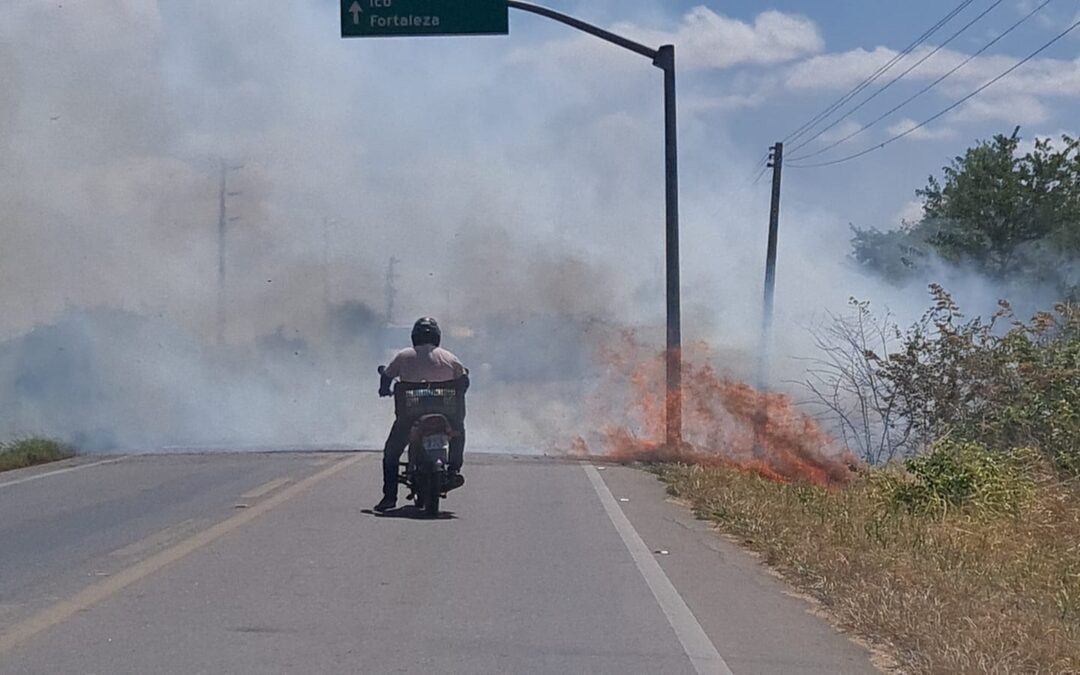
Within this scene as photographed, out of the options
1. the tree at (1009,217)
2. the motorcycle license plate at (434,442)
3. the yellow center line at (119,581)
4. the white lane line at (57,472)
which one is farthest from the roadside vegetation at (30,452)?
the tree at (1009,217)

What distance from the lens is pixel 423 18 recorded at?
20.5 meters

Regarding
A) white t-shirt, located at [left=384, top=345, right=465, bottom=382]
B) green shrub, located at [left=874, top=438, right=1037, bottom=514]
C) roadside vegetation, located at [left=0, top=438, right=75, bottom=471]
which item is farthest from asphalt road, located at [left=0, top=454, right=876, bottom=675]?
roadside vegetation, located at [left=0, top=438, right=75, bottom=471]

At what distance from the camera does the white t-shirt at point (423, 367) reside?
47.0ft

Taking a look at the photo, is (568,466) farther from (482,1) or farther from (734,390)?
(482,1)

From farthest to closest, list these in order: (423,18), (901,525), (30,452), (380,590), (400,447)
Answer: (30,452), (423,18), (400,447), (901,525), (380,590)

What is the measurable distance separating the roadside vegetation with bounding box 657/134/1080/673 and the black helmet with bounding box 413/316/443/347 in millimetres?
3436

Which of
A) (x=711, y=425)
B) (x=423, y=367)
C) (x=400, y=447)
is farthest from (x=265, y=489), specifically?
(x=711, y=425)

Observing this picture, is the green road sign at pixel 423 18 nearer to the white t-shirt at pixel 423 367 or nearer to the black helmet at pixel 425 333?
the black helmet at pixel 425 333

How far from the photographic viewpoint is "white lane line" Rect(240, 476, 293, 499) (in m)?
Answer: 16.1

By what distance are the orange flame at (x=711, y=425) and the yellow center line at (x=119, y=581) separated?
7.64 metres

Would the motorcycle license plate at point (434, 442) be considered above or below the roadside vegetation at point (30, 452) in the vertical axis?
above

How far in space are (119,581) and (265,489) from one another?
267 inches

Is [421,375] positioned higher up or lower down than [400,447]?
higher up

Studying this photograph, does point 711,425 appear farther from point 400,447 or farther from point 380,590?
point 380,590
